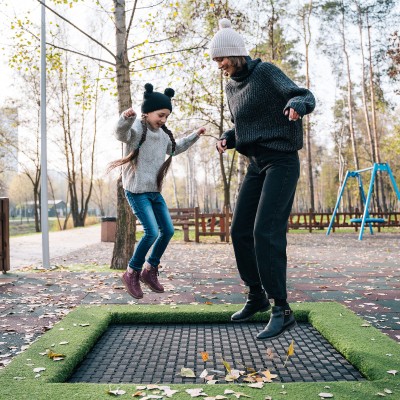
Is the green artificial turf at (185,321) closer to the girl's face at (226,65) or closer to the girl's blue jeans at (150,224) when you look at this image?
the girl's blue jeans at (150,224)

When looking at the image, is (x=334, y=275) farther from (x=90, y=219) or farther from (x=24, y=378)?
(x=90, y=219)

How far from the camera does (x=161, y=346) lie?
3156 millimetres

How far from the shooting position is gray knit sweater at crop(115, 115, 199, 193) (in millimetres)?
3766

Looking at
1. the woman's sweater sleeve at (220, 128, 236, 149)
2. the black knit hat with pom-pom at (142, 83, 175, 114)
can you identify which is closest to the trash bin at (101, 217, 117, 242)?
the black knit hat with pom-pom at (142, 83, 175, 114)

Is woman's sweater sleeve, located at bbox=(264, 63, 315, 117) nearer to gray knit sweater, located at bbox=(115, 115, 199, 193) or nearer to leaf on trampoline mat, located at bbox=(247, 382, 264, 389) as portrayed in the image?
gray knit sweater, located at bbox=(115, 115, 199, 193)

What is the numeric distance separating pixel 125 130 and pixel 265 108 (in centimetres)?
126

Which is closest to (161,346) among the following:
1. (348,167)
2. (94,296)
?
(94,296)

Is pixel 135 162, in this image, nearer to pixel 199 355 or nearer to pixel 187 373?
pixel 199 355

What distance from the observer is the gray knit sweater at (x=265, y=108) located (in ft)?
9.46

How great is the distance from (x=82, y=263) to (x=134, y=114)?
5.61 meters

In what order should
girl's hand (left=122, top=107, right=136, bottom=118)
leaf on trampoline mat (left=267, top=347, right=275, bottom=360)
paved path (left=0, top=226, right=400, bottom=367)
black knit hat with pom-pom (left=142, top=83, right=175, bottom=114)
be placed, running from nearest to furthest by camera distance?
leaf on trampoline mat (left=267, top=347, right=275, bottom=360)
girl's hand (left=122, top=107, right=136, bottom=118)
black knit hat with pom-pom (left=142, top=83, right=175, bottom=114)
paved path (left=0, top=226, right=400, bottom=367)

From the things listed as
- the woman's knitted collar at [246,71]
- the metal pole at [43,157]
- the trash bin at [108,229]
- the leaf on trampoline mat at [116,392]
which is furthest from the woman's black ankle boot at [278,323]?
the trash bin at [108,229]

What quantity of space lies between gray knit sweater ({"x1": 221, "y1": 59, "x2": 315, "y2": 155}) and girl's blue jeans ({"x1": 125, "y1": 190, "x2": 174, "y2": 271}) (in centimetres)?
106

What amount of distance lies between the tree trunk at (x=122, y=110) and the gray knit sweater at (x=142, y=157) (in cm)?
314
